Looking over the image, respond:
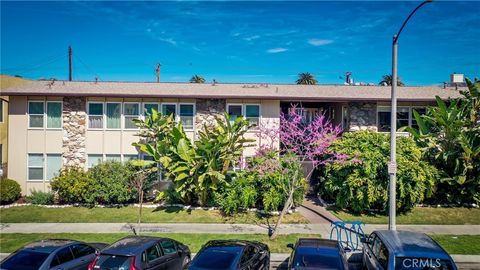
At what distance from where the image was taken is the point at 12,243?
1384cm

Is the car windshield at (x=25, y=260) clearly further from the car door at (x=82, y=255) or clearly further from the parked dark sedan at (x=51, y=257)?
the car door at (x=82, y=255)

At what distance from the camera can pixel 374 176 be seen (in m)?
16.7

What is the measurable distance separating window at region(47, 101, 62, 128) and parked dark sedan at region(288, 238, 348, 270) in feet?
55.7

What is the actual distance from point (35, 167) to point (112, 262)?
590 inches

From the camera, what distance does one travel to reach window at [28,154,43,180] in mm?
21344

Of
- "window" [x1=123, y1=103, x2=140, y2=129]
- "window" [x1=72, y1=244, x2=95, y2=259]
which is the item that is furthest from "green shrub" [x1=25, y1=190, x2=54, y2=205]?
"window" [x1=72, y1=244, x2=95, y2=259]

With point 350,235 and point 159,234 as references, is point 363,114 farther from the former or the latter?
point 159,234

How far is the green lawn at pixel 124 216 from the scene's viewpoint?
1695cm

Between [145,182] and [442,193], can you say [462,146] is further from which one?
[145,182]

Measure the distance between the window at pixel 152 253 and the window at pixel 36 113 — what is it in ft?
49.0

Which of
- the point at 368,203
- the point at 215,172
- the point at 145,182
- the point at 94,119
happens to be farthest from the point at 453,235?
the point at 94,119

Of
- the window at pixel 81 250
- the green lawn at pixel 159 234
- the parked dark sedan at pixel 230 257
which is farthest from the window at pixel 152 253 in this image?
the green lawn at pixel 159 234

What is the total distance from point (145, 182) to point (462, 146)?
15.1 m

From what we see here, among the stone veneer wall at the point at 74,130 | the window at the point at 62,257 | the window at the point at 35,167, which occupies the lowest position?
the window at the point at 62,257
